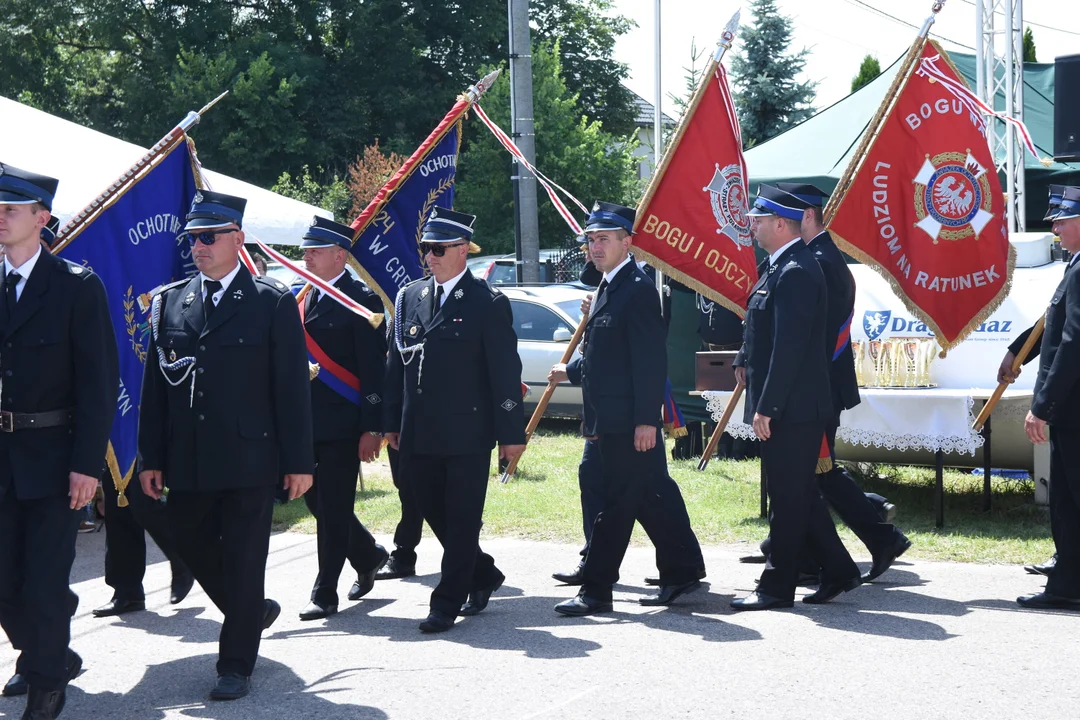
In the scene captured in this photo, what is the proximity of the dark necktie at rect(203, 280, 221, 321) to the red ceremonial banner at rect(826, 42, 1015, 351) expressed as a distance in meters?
4.17

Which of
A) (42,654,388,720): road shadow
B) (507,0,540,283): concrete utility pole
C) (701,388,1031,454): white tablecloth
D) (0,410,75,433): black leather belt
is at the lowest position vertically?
(42,654,388,720): road shadow

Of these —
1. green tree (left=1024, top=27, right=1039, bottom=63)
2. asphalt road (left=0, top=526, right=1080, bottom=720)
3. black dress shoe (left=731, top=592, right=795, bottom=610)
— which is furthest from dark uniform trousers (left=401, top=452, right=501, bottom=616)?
green tree (left=1024, top=27, right=1039, bottom=63)

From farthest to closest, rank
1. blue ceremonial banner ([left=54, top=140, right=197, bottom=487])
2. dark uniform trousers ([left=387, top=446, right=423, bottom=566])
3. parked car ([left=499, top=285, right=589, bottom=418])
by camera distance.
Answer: parked car ([left=499, top=285, right=589, bottom=418]) → dark uniform trousers ([left=387, top=446, right=423, bottom=566]) → blue ceremonial banner ([left=54, top=140, right=197, bottom=487])

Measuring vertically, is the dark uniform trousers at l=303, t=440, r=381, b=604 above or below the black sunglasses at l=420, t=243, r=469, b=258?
below

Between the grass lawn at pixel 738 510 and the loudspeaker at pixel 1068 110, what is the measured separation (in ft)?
8.59

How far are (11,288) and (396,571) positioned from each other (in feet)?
10.9

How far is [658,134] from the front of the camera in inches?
484

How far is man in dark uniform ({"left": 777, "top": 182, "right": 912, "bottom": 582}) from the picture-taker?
270 inches

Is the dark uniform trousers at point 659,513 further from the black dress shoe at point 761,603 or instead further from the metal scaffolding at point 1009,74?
the metal scaffolding at point 1009,74

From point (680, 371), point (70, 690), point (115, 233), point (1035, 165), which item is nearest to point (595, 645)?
point (70, 690)

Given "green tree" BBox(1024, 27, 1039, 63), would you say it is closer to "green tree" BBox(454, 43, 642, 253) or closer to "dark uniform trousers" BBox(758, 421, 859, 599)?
"green tree" BBox(454, 43, 642, 253)

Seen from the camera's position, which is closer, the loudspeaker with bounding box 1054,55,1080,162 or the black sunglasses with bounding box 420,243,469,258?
the black sunglasses with bounding box 420,243,469,258

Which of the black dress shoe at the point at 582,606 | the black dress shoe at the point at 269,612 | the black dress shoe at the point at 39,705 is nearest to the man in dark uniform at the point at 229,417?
the black dress shoe at the point at 269,612

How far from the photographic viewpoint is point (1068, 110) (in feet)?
32.5
